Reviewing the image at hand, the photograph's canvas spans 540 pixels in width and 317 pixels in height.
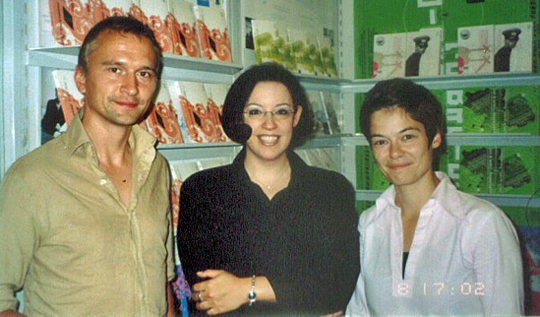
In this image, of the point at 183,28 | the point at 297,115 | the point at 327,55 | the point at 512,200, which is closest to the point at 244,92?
the point at 297,115

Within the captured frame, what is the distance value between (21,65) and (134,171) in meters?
0.46

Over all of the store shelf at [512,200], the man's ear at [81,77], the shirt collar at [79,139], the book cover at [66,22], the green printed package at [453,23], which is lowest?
the store shelf at [512,200]

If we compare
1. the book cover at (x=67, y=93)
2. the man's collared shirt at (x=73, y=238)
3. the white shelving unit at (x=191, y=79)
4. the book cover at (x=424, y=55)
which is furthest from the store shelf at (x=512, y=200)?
the book cover at (x=67, y=93)

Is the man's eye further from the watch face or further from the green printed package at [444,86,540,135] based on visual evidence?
the green printed package at [444,86,540,135]

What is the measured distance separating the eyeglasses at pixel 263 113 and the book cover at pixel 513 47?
148cm

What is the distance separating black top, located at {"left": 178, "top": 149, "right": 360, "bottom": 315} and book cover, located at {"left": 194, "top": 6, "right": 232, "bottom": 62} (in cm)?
59

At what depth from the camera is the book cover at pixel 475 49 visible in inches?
96.0

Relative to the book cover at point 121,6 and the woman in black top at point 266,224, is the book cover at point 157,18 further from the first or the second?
the woman in black top at point 266,224

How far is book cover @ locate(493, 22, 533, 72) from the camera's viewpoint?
2.36 m

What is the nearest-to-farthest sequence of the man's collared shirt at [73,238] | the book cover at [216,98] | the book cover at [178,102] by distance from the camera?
the man's collared shirt at [73,238], the book cover at [178,102], the book cover at [216,98]

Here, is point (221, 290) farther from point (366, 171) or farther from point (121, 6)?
point (366, 171)

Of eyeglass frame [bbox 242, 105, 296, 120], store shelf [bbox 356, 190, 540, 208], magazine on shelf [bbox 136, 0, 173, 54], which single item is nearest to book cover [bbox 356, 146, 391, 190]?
store shelf [bbox 356, 190, 540, 208]

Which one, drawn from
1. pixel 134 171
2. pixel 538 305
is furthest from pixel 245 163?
pixel 538 305

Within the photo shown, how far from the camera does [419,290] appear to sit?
131 centimetres
